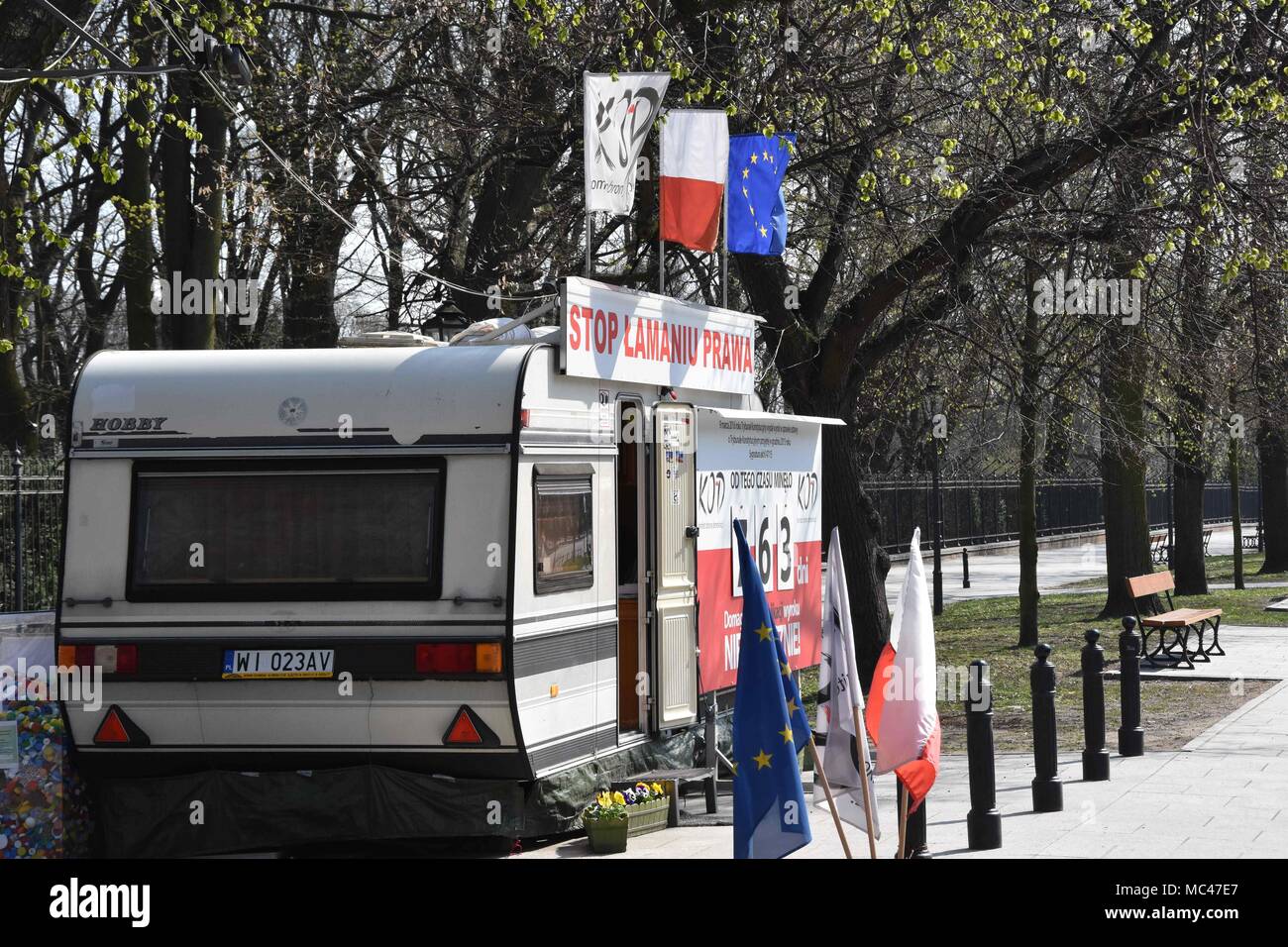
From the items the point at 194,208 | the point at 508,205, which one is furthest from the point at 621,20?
the point at 194,208

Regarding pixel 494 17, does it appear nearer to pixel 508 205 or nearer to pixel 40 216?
pixel 508 205

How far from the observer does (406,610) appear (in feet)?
28.1

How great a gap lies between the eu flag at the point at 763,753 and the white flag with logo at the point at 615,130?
4934 millimetres

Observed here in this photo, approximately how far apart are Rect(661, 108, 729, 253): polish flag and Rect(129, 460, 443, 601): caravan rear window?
157 inches

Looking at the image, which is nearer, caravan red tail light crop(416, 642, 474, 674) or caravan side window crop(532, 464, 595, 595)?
caravan red tail light crop(416, 642, 474, 674)

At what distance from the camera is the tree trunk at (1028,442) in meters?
16.0

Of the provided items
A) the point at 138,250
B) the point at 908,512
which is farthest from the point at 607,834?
the point at 908,512

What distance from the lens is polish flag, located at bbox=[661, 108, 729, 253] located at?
1200 centimetres

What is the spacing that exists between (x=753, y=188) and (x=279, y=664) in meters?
6.34

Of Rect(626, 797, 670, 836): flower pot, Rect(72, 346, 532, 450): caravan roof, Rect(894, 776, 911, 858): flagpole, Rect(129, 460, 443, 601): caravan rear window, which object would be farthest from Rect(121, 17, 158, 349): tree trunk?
Rect(894, 776, 911, 858): flagpole

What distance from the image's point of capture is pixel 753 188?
1313cm

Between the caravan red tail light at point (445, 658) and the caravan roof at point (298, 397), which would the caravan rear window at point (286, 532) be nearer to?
the caravan roof at point (298, 397)

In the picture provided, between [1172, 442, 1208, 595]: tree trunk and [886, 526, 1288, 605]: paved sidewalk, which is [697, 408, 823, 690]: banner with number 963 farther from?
[1172, 442, 1208, 595]: tree trunk
